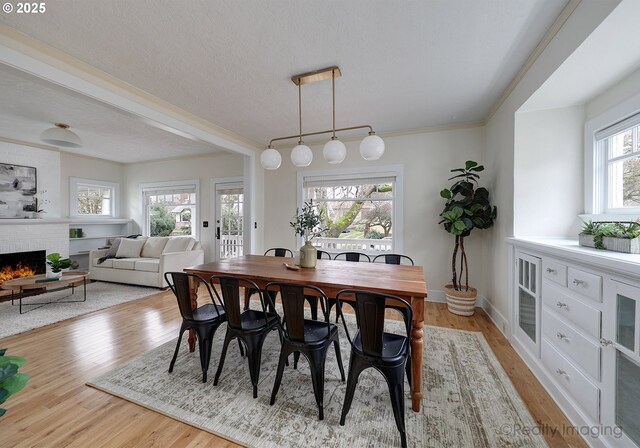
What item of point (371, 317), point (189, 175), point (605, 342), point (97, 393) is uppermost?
point (189, 175)

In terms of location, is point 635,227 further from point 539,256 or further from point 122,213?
point 122,213

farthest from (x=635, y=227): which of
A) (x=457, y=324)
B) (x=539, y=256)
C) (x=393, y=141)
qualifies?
(x=393, y=141)

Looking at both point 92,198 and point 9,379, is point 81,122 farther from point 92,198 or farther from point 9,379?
point 9,379

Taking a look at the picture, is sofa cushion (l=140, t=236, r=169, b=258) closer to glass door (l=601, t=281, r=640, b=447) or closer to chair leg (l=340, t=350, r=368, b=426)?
chair leg (l=340, t=350, r=368, b=426)

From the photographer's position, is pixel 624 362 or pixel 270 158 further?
Result: pixel 270 158

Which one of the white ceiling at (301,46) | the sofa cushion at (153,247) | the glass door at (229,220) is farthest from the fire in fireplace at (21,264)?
the glass door at (229,220)

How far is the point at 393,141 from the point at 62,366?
4663 millimetres

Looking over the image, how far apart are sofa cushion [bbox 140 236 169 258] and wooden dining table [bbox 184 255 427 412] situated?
11.3 ft

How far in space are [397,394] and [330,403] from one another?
0.56 meters

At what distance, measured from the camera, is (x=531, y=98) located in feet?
7.32

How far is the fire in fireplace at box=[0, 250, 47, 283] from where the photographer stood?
423 centimetres

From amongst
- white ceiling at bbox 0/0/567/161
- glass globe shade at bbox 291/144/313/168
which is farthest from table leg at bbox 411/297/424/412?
white ceiling at bbox 0/0/567/161

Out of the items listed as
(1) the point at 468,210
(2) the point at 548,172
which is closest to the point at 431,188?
(1) the point at 468,210

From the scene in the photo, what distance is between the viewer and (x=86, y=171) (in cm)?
578
